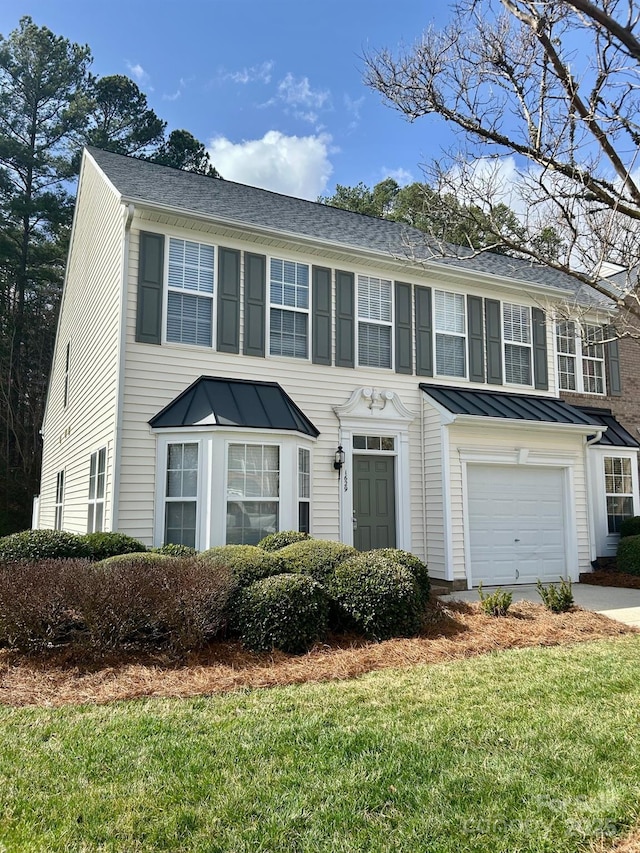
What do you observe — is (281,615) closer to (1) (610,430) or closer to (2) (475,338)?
(2) (475,338)

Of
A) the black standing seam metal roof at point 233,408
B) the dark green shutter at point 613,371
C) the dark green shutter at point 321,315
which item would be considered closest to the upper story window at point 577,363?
the dark green shutter at point 613,371

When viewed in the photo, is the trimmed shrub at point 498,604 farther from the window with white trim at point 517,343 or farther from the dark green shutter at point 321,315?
the window with white trim at point 517,343

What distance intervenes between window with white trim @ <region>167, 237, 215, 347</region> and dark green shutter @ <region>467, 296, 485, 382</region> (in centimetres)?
528

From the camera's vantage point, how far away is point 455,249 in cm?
1404

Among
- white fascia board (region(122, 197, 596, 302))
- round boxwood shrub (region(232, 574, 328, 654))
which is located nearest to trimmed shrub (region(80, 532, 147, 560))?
round boxwood shrub (region(232, 574, 328, 654))

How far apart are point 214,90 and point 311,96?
144 inches

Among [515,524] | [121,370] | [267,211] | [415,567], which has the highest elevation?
[267,211]

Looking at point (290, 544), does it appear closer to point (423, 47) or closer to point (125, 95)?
point (423, 47)

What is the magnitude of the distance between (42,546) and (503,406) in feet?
27.2

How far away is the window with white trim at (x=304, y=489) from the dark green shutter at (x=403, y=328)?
267 centimetres

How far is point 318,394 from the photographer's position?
10.7m

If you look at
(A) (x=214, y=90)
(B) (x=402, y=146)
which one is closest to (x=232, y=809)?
(B) (x=402, y=146)

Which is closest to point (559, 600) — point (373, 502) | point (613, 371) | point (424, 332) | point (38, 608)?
point (373, 502)

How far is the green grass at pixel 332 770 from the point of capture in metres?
2.80
